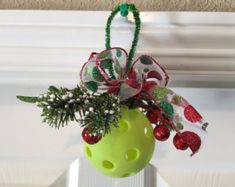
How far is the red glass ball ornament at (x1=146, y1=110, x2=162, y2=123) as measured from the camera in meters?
0.55

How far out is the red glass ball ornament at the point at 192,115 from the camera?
54cm

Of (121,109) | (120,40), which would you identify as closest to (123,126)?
(121,109)

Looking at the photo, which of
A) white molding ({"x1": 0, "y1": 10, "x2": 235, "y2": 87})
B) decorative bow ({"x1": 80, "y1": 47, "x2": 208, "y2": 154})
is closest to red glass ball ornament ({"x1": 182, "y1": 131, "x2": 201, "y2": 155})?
decorative bow ({"x1": 80, "y1": 47, "x2": 208, "y2": 154})

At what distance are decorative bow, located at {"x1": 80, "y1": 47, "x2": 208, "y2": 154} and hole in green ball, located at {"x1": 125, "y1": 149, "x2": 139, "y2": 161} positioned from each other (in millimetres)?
63

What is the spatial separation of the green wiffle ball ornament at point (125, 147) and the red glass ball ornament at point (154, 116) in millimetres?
27

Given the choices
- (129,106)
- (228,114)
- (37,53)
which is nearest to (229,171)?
(228,114)

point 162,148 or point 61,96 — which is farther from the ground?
point 61,96

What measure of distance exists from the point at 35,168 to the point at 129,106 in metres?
0.21

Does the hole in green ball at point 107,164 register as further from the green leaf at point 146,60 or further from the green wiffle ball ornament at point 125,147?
the green leaf at point 146,60

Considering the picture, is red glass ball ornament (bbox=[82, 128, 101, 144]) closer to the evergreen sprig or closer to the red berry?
the evergreen sprig

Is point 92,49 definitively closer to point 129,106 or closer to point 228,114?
point 129,106

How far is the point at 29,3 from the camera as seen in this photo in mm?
625

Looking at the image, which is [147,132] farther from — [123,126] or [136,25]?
[136,25]

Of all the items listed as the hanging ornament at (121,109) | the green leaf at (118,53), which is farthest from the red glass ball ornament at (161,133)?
the green leaf at (118,53)
